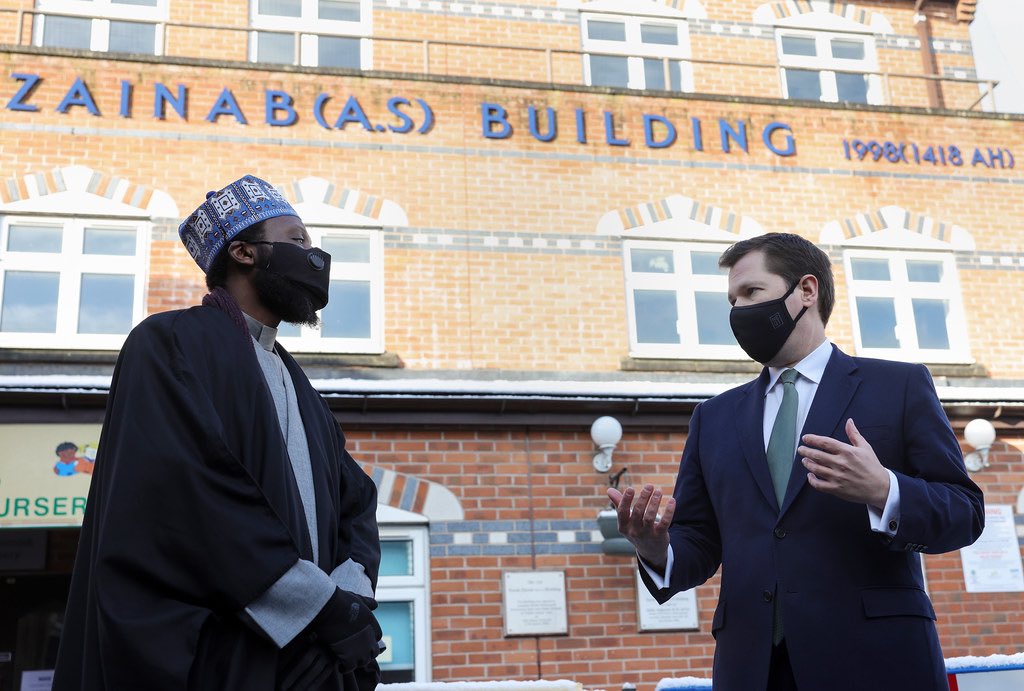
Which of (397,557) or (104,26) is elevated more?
(104,26)

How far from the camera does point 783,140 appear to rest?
11367 mm

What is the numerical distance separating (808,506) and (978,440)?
7900 millimetres

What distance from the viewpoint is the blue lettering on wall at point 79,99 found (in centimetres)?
989

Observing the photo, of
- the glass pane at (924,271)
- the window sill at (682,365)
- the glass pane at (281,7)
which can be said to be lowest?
the window sill at (682,365)

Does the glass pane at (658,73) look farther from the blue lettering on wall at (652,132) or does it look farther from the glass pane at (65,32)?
the glass pane at (65,32)

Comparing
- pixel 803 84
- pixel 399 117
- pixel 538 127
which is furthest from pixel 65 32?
pixel 803 84

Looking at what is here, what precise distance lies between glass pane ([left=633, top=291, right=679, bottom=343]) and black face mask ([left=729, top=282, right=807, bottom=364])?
7.06 metres

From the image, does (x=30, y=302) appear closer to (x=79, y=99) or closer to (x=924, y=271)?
(x=79, y=99)

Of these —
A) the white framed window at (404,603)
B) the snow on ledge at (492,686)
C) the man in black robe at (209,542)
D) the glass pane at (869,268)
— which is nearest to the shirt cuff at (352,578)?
the man in black robe at (209,542)

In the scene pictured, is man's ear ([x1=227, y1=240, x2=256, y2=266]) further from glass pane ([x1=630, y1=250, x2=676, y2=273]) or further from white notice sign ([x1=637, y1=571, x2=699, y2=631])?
glass pane ([x1=630, y1=250, x2=676, y2=273])

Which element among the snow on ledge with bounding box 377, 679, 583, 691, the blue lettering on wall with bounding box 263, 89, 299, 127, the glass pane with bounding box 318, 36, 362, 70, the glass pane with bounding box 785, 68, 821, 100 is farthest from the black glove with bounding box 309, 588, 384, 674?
the glass pane with bounding box 785, 68, 821, 100

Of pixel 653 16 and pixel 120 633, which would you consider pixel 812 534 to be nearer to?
pixel 120 633

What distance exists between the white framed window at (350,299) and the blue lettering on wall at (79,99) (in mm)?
2369

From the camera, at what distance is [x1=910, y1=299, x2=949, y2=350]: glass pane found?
10867 mm
